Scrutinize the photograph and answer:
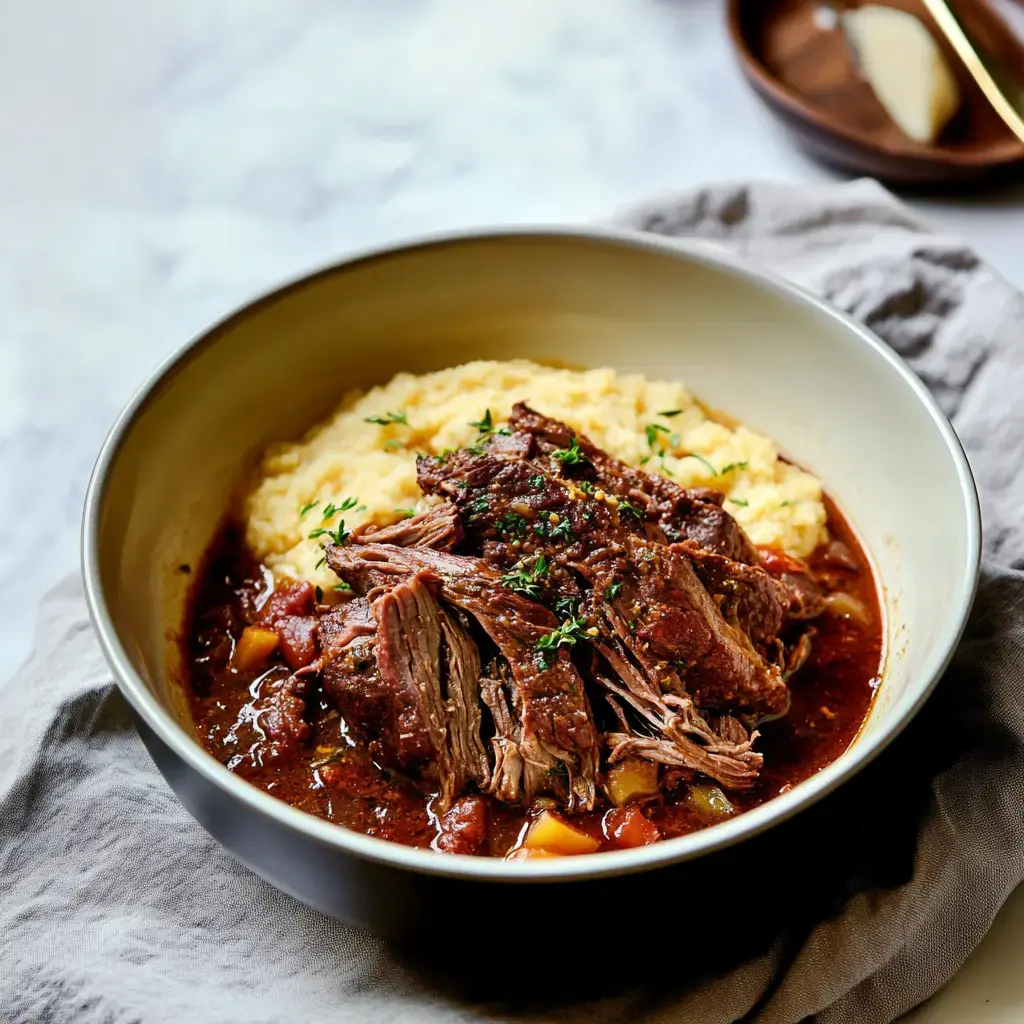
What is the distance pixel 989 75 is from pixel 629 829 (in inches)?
213

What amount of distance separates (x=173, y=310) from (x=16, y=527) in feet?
5.78

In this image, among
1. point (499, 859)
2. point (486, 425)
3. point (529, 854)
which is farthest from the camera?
point (486, 425)

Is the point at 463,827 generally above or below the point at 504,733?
below

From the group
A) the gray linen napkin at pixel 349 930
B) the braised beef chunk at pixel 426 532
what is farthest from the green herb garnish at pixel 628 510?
the gray linen napkin at pixel 349 930

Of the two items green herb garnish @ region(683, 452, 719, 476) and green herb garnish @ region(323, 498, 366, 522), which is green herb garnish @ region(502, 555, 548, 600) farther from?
green herb garnish @ region(683, 452, 719, 476)

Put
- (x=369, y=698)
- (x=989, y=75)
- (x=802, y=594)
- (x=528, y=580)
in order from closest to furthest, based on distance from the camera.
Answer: (x=369, y=698) < (x=528, y=580) < (x=802, y=594) < (x=989, y=75)

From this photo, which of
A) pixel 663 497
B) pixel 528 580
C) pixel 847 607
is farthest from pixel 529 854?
pixel 847 607

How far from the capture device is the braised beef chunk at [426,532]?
195 inches

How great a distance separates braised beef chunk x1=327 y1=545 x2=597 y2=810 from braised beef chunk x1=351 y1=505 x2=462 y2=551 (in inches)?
7.1

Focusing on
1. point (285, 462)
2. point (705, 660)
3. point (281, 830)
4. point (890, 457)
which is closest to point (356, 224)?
point (285, 462)

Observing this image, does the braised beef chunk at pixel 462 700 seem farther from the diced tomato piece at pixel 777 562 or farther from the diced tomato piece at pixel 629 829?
the diced tomato piece at pixel 777 562

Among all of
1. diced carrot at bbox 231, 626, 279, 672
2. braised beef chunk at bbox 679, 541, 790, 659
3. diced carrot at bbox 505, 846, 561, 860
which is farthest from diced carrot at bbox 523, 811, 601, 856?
diced carrot at bbox 231, 626, 279, 672

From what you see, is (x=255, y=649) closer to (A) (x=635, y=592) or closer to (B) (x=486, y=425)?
(B) (x=486, y=425)

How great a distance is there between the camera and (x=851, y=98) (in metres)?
7.71
